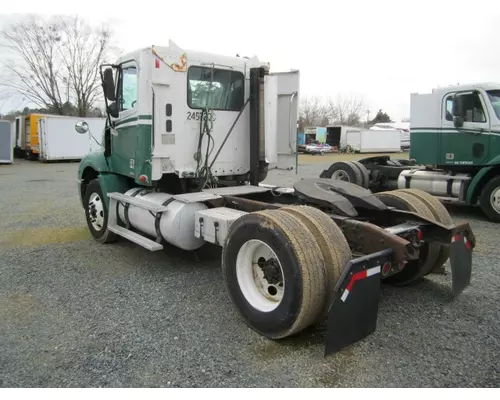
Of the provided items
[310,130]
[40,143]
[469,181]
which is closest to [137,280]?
[469,181]

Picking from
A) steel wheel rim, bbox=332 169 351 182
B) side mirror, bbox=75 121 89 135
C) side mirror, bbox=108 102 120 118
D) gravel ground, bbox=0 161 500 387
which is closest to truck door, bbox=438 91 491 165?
steel wheel rim, bbox=332 169 351 182

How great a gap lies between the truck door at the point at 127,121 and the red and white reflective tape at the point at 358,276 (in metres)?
3.57

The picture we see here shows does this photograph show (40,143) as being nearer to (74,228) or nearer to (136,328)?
(74,228)

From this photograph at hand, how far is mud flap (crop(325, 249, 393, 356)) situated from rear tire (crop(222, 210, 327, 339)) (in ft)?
0.69

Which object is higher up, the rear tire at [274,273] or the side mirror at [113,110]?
the side mirror at [113,110]

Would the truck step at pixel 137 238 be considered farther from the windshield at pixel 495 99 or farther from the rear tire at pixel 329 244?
the windshield at pixel 495 99

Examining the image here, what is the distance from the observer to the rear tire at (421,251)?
175 inches

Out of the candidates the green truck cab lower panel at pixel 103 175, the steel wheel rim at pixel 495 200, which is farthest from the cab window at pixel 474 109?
the green truck cab lower panel at pixel 103 175

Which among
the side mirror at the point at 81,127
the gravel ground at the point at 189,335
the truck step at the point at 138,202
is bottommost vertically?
the gravel ground at the point at 189,335

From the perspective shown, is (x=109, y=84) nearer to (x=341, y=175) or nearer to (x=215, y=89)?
(x=215, y=89)

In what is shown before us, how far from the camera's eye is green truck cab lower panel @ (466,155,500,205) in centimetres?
903

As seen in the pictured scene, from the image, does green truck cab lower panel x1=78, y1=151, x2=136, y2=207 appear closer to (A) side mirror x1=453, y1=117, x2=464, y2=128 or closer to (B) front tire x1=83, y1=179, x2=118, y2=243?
(B) front tire x1=83, y1=179, x2=118, y2=243

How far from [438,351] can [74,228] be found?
6590 mm

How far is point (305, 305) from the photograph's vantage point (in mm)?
3236
